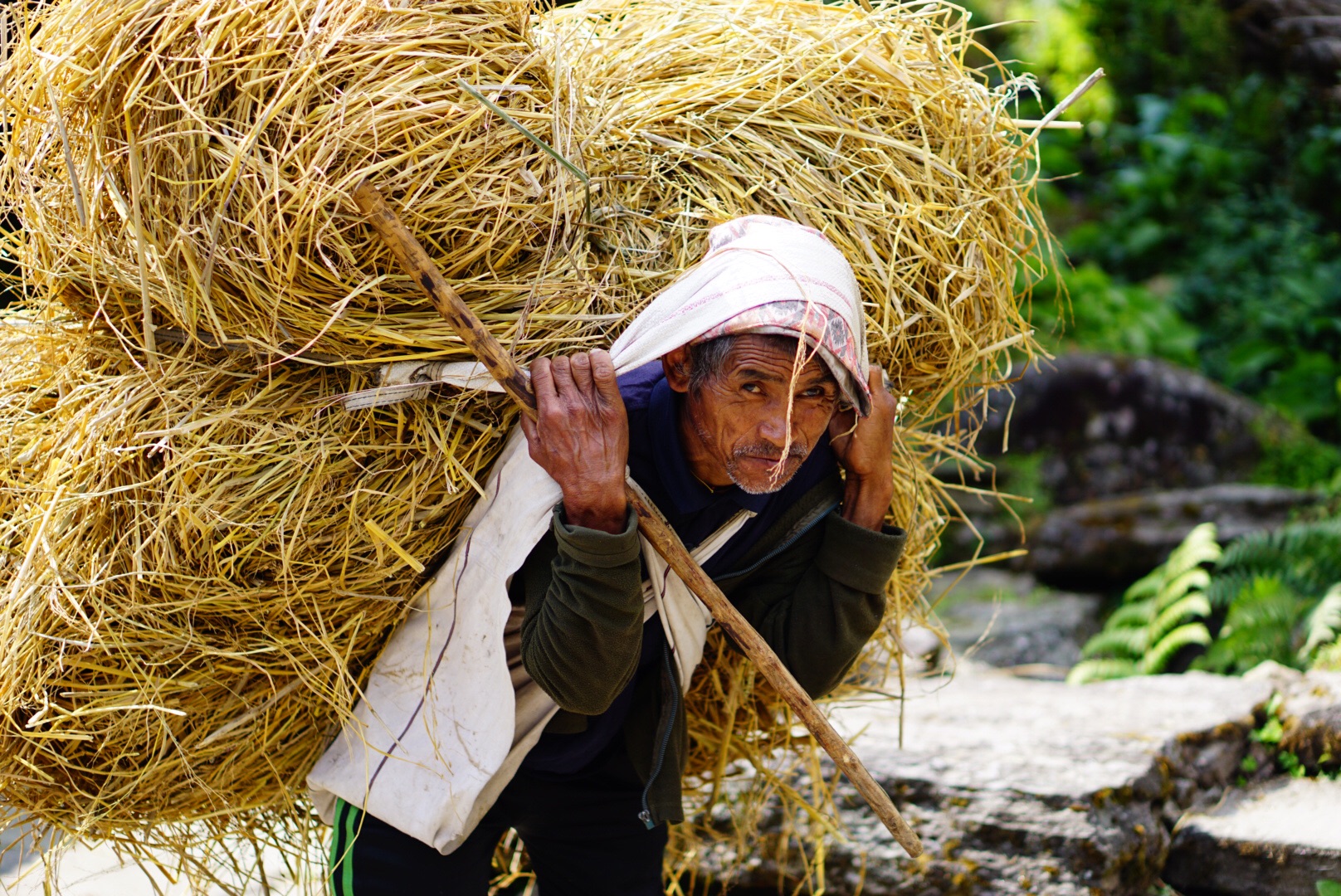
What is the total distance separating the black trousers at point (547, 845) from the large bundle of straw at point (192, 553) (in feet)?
1.04

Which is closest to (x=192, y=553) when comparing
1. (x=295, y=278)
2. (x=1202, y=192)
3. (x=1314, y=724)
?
(x=295, y=278)

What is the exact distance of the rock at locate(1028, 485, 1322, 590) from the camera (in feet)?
18.7

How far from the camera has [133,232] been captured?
1849 mm

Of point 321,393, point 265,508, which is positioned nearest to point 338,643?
point 265,508

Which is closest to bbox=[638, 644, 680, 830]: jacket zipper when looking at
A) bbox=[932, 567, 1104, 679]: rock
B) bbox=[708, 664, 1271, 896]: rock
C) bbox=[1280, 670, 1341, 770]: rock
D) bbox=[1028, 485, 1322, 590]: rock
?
bbox=[708, 664, 1271, 896]: rock

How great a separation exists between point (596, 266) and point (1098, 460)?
17.0ft

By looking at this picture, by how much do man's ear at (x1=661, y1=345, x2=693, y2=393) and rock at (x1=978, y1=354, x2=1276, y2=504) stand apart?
478cm

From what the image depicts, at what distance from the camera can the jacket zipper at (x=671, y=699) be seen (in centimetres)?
211

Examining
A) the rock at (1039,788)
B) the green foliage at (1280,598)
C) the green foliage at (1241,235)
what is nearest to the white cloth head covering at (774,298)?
the rock at (1039,788)

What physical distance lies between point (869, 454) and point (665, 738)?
63 centimetres

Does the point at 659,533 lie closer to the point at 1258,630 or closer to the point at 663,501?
the point at 663,501

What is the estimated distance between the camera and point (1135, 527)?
5836mm

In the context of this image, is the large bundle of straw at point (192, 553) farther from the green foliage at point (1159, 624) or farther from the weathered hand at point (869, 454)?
the green foliage at point (1159, 624)

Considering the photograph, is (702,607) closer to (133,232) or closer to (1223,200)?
(133,232)
